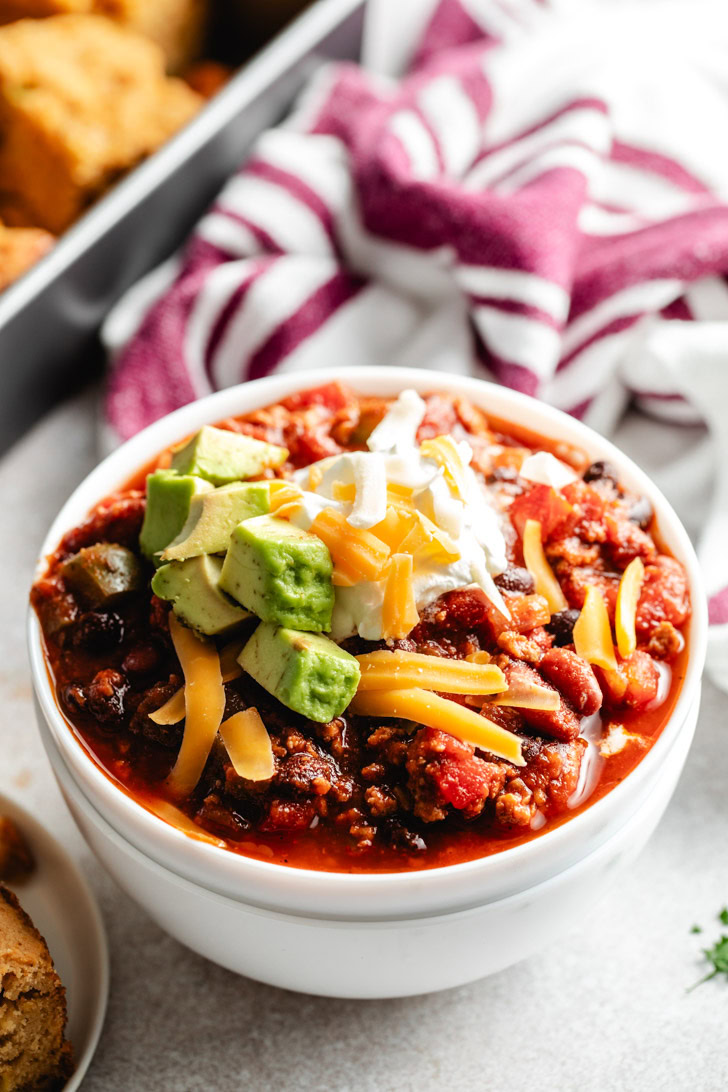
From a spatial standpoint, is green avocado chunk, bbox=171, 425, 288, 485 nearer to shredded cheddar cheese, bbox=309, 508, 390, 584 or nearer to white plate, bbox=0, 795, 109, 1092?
shredded cheddar cheese, bbox=309, 508, 390, 584

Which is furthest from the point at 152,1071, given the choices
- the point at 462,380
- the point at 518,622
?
the point at 462,380

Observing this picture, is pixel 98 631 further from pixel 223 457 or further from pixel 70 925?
pixel 70 925

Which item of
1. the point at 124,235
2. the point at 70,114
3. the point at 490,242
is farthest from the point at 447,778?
the point at 70,114

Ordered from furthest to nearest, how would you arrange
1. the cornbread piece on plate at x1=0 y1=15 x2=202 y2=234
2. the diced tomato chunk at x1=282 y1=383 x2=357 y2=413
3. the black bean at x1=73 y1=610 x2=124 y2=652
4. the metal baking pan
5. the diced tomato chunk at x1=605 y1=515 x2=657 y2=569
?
the cornbread piece on plate at x1=0 y1=15 x2=202 y2=234 < the metal baking pan < the diced tomato chunk at x1=282 y1=383 x2=357 y2=413 < the diced tomato chunk at x1=605 y1=515 x2=657 y2=569 < the black bean at x1=73 y1=610 x2=124 y2=652

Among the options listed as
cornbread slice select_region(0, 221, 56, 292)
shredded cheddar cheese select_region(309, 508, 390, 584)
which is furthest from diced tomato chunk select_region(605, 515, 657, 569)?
cornbread slice select_region(0, 221, 56, 292)

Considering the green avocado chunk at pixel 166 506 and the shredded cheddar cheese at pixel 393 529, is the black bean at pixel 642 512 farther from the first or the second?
the green avocado chunk at pixel 166 506

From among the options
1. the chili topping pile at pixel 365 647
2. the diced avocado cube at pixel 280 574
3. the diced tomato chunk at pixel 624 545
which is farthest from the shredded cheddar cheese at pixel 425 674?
the diced tomato chunk at pixel 624 545
